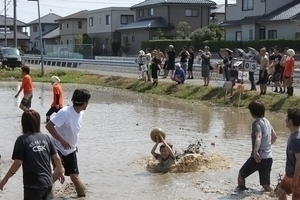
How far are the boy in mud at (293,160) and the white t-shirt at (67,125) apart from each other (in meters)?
2.92

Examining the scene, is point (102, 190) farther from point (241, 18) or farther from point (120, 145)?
point (241, 18)

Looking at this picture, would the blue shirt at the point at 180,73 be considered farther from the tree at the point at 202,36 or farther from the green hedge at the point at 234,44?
the tree at the point at 202,36

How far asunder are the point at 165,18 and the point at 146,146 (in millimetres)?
50158

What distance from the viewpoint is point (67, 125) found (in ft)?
26.5

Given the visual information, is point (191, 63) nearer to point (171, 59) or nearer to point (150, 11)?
point (171, 59)

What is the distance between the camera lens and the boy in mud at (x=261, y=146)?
331 inches

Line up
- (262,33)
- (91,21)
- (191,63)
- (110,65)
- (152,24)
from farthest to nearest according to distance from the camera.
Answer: (91,21)
(152,24)
(262,33)
(110,65)
(191,63)

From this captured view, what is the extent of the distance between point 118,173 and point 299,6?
37.8 metres

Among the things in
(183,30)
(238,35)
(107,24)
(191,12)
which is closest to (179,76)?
(238,35)

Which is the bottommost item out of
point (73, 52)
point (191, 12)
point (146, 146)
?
point (146, 146)

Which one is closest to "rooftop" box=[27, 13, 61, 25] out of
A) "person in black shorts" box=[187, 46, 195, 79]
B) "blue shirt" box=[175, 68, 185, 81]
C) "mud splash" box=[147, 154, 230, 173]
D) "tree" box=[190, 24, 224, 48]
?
"tree" box=[190, 24, 224, 48]

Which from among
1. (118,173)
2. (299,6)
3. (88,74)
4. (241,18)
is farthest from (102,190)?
(241,18)

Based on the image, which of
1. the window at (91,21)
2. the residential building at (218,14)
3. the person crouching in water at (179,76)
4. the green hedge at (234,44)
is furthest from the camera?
the window at (91,21)

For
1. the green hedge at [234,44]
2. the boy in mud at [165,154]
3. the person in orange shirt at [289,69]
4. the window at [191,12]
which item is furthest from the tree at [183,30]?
the boy in mud at [165,154]
